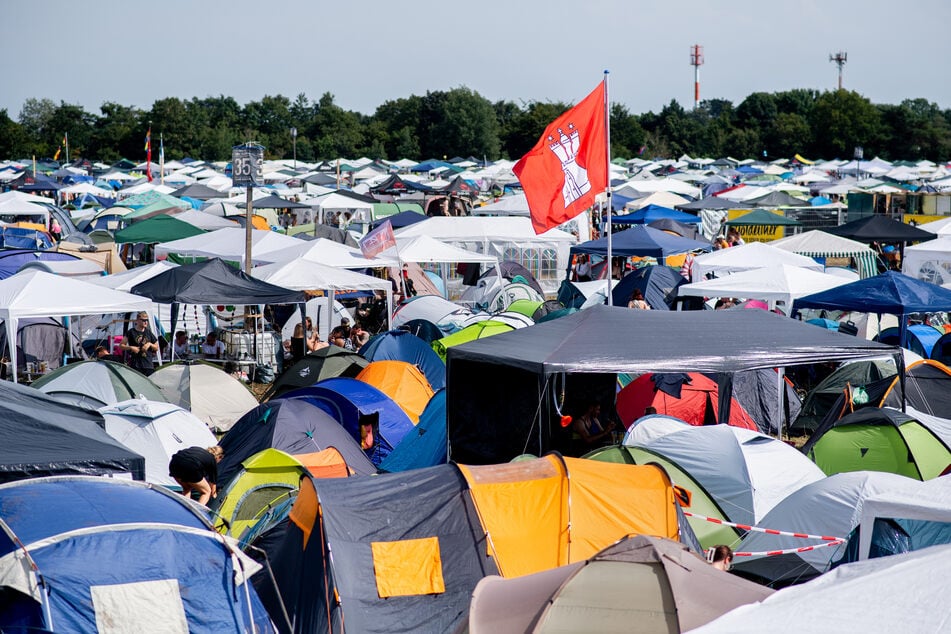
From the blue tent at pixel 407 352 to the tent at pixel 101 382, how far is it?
3016 millimetres

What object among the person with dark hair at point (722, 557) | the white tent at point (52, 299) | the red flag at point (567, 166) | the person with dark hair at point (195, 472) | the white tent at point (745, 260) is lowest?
the person with dark hair at point (722, 557)

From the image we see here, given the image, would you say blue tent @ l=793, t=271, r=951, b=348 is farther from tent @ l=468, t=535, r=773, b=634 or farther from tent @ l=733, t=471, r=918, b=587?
tent @ l=468, t=535, r=773, b=634

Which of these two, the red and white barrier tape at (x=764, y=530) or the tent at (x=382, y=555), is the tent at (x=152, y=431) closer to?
the tent at (x=382, y=555)

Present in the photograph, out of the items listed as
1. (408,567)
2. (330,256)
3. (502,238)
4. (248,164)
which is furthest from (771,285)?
(408,567)

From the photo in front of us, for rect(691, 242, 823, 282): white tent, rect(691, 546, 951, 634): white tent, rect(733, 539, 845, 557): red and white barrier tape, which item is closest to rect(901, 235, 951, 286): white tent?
rect(691, 242, 823, 282): white tent

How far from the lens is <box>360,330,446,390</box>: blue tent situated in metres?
14.2

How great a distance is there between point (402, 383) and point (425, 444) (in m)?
1.95

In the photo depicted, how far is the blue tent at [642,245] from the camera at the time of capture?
20.6m

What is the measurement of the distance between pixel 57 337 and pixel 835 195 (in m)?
32.3

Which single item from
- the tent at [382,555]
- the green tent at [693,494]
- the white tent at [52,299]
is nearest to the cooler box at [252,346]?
the white tent at [52,299]

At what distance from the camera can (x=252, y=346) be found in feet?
52.3

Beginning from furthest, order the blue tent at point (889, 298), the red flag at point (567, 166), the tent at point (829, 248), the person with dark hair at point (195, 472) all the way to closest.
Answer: the tent at point (829, 248)
the blue tent at point (889, 298)
the red flag at point (567, 166)
the person with dark hair at point (195, 472)

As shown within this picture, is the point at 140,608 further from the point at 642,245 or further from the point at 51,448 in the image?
the point at 642,245

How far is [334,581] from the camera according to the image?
6.60m
